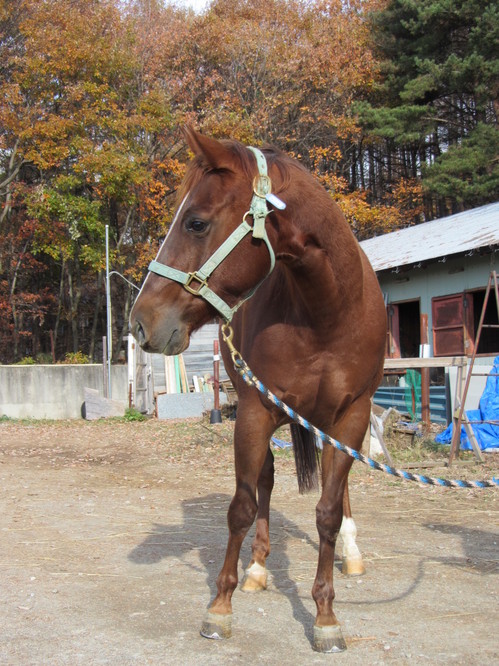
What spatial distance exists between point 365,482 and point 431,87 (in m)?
20.2

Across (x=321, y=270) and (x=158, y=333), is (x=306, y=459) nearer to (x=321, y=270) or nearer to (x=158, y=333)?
(x=321, y=270)

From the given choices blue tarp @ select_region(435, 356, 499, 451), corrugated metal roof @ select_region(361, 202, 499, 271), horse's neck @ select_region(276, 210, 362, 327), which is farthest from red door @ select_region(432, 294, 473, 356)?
horse's neck @ select_region(276, 210, 362, 327)

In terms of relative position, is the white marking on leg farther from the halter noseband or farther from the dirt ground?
the halter noseband

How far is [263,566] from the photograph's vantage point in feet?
12.5

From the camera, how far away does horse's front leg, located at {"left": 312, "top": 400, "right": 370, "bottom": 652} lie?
2.84 m

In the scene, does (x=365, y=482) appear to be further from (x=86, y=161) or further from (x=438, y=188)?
(x=438, y=188)

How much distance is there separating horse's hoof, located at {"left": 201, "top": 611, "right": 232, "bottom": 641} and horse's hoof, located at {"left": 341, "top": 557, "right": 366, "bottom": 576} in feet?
4.15

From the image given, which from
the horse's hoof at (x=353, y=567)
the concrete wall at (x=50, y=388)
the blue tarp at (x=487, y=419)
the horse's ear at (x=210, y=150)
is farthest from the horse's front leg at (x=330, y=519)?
the concrete wall at (x=50, y=388)

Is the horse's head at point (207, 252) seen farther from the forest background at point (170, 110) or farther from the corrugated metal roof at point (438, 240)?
the forest background at point (170, 110)

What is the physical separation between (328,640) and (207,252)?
1743 millimetres

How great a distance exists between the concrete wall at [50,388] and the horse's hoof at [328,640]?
1393cm

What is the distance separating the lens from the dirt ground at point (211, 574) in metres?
2.82

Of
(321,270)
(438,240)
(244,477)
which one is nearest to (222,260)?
(321,270)

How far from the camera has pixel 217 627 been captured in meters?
2.93
